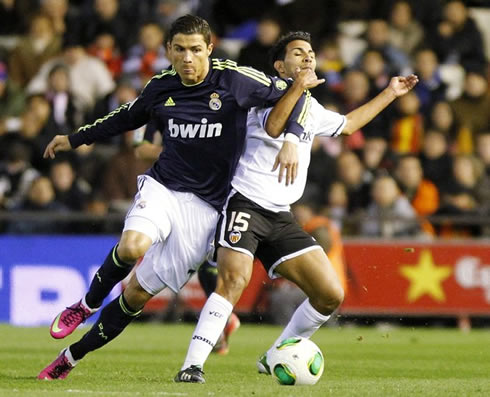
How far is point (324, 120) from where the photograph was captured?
9336 millimetres

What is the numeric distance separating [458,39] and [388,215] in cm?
393

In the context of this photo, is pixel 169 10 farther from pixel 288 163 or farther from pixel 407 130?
pixel 288 163

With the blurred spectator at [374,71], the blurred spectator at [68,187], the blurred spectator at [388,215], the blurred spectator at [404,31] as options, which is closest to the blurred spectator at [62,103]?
the blurred spectator at [68,187]

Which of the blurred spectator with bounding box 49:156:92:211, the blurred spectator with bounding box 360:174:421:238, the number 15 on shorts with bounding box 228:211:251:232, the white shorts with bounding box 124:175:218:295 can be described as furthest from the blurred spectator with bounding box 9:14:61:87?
the number 15 on shorts with bounding box 228:211:251:232

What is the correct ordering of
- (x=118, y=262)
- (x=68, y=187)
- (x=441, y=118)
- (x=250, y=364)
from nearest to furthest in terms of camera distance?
1. (x=118, y=262)
2. (x=250, y=364)
3. (x=68, y=187)
4. (x=441, y=118)

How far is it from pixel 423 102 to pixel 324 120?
30.9ft

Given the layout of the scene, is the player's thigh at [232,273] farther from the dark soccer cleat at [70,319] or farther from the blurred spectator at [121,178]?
the blurred spectator at [121,178]

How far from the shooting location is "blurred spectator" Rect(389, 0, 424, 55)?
1938 centimetres

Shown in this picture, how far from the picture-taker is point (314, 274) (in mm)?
8836

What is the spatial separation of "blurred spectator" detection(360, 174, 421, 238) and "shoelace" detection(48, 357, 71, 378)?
Answer: 27.1 feet

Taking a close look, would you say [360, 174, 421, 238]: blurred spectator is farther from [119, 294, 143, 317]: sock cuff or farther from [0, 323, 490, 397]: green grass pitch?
[119, 294, 143, 317]: sock cuff

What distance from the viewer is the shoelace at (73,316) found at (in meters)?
8.74

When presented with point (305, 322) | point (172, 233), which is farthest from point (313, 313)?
point (172, 233)

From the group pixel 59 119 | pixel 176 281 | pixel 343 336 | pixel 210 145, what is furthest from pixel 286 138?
pixel 59 119
